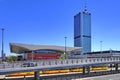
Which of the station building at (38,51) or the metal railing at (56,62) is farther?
the station building at (38,51)

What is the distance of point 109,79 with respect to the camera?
54531 millimetres

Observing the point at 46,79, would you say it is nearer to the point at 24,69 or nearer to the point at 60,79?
the point at 60,79

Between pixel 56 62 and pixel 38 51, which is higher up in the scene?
pixel 38 51

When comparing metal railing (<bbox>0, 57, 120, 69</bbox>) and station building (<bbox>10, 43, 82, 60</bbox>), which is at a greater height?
station building (<bbox>10, 43, 82, 60</bbox>)

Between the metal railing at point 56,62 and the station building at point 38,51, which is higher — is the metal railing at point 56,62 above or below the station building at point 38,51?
below

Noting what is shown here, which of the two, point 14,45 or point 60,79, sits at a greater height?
point 14,45

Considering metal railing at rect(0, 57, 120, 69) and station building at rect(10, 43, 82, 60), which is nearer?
metal railing at rect(0, 57, 120, 69)

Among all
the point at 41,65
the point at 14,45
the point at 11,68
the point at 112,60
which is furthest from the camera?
the point at 14,45

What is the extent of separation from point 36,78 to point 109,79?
16061mm

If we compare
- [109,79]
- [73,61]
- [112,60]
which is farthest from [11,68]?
[112,60]

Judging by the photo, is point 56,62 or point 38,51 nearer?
point 56,62

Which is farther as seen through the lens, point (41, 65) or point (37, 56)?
point (37, 56)

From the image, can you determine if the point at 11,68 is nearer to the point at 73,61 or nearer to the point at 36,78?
the point at 36,78

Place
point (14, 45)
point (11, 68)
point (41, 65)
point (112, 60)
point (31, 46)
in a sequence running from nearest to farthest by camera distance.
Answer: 1. point (11, 68)
2. point (41, 65)
3. point (112, 60)
4. point (14, 45)
5. point (31, 46)
